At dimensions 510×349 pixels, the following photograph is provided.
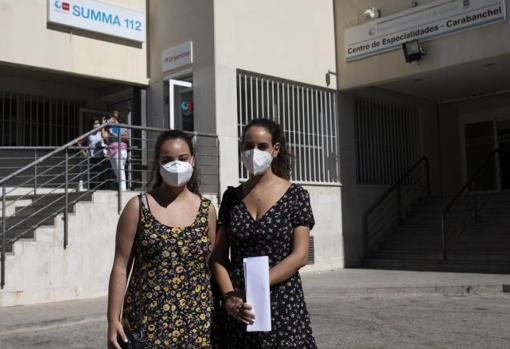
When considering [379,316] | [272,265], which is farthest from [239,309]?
[379,316]

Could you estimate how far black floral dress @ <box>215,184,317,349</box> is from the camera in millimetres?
2830

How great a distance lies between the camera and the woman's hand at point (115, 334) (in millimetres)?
2736

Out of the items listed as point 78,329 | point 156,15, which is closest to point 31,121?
point 156,15

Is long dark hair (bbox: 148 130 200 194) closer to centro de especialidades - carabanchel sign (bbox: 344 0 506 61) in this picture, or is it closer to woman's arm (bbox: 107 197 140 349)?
woman's arm (bbox: 107 197 140 349)

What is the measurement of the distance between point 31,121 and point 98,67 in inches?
89.4

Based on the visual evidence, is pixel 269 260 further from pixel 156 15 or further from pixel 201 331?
pixel 156 15

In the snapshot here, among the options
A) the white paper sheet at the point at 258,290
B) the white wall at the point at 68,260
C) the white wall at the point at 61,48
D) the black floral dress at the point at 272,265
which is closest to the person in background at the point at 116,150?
the white wall at the point at 68,260

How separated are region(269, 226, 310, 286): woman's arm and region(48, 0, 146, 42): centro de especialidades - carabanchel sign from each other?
10.4m

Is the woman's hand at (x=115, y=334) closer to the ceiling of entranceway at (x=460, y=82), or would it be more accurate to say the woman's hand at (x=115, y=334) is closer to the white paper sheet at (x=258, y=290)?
the white paper sheet at (x=258, y=290)

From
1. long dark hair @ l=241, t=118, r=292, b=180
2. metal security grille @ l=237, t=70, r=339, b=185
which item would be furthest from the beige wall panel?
long dark hair @ l=241, t=118, r=292, b=180

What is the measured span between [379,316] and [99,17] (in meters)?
8.34

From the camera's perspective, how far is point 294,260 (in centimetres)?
284

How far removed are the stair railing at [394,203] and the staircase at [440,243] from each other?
0.64ft

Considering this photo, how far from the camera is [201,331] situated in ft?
9.43
